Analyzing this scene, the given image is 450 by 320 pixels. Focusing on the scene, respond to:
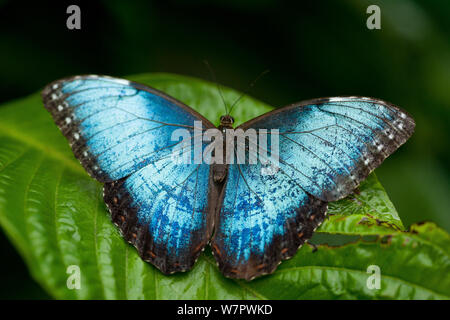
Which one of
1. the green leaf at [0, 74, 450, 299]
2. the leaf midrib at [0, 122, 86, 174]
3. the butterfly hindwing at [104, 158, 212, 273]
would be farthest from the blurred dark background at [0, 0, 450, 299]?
the butterfly hindwing at [104, 158, 212, 273]

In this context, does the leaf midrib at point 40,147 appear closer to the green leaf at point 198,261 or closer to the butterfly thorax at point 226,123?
the green leaf at point 198,261

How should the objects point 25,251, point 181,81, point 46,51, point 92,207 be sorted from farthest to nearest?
point 46,51, point 181,81, point 92,207, point 25,251

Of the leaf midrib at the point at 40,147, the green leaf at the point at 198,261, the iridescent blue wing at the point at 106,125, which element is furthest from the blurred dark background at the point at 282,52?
the green leaf at the point at 198,261

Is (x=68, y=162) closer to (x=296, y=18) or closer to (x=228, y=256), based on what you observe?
(x=228, y=256)

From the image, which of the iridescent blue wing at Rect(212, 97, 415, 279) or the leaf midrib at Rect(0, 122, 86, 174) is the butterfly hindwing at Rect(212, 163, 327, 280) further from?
the leaf midrib at Rect(0, 122, 86, 174)

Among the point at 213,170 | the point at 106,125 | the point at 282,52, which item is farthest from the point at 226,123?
the point at 282,52

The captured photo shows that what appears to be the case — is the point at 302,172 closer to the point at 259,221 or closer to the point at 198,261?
the point at 259,221
